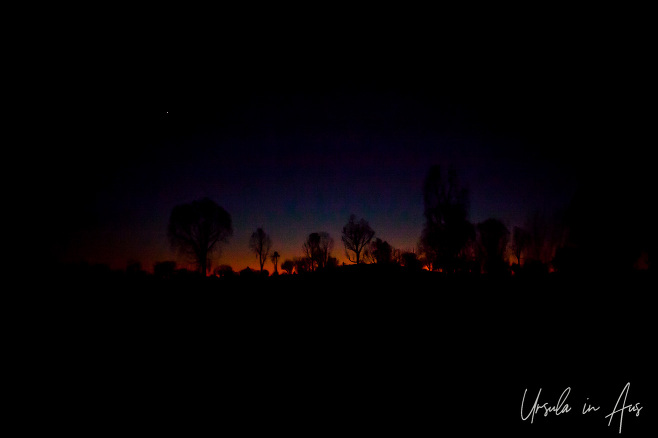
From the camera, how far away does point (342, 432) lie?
7.33m

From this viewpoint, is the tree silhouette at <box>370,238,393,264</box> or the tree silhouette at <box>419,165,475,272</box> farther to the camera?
the tree silhouette at <box>370,238,393,264</box>

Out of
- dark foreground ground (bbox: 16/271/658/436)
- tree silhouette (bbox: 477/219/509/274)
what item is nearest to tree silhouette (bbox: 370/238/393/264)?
tree silhouette (bbox: 477/219/509/274)

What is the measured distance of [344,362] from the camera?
10.2 meters

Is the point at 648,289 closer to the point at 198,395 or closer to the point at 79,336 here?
the point at 198,395

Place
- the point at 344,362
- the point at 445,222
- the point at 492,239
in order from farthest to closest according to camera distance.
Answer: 1. the point at 492,239
2. the point at 445,222
3. the point at 344,362

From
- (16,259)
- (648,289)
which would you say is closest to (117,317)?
(16,259)

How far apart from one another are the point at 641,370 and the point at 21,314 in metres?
22.8

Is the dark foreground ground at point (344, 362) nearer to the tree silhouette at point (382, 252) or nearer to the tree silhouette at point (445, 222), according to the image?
the tree silhouette at point (445, 222)

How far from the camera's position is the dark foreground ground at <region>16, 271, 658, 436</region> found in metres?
7.74

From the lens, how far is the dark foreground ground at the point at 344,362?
7.74 metres

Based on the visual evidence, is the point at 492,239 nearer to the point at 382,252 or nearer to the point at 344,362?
the point at 382,252

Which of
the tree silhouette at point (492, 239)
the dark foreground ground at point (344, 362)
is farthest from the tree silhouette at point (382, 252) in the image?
the dark foreground ground at point (344, 362)

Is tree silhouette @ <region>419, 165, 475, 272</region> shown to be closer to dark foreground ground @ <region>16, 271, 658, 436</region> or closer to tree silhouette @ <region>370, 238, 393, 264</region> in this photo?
dark foreground ground @ <region>16, 271, 658, 436</region>

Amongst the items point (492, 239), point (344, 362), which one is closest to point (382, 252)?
point (492, 239)
